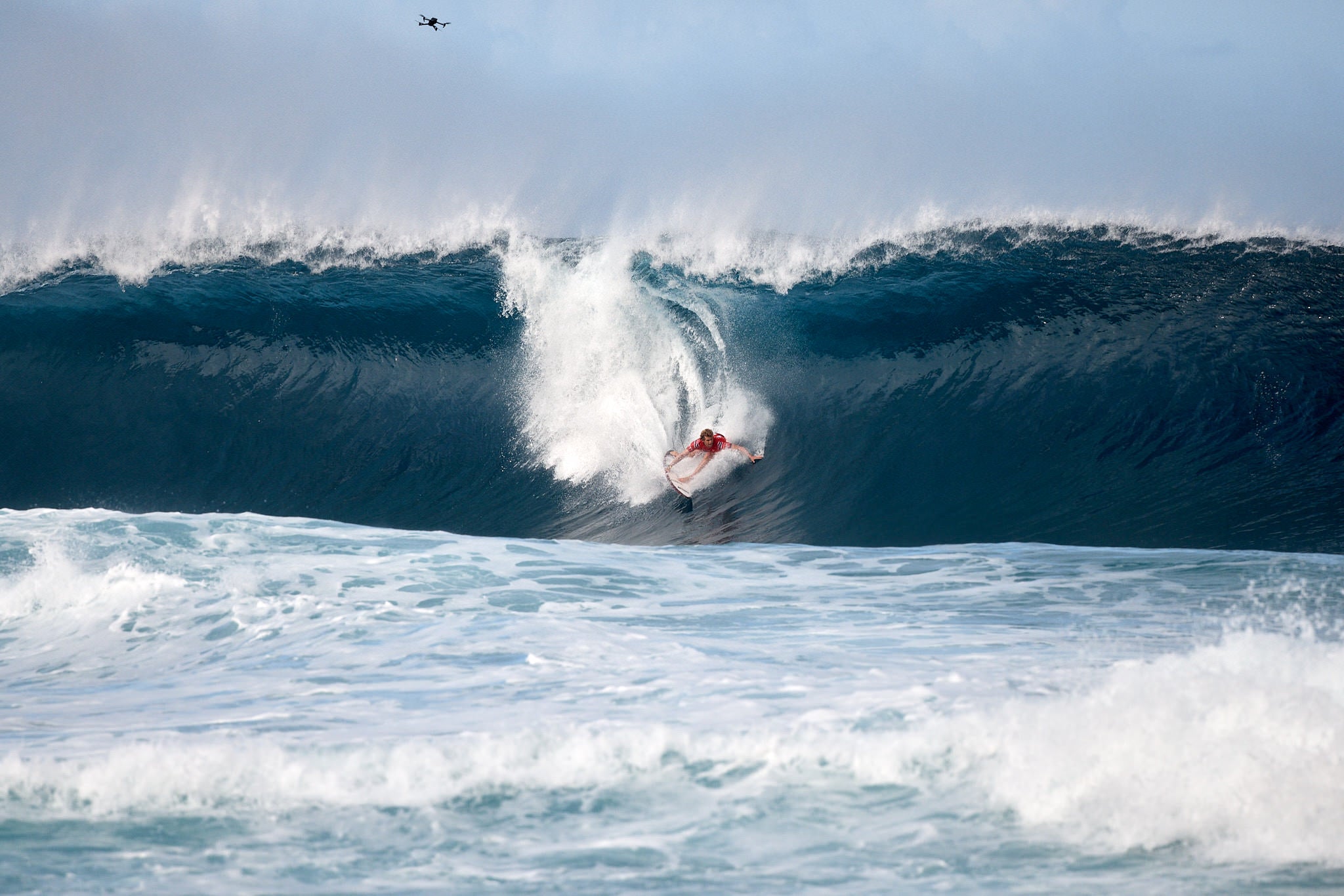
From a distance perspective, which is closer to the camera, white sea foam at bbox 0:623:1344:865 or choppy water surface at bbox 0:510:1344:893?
choppy water surface at bbox 0:510:1344:893

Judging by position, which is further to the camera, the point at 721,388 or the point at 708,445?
the point at 721,388

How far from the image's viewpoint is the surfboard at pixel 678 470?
926cm

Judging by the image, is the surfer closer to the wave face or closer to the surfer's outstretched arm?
the surfer's outstretched arm

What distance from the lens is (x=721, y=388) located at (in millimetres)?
10742

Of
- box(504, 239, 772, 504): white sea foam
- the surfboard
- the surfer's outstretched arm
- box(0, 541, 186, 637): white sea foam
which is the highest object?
box(504, 239, 772, 504): white sea foam

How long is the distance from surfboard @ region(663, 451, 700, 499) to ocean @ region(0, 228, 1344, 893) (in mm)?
142

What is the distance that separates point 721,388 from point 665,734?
6.83 m

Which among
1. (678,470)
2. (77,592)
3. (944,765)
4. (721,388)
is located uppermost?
(721,388)

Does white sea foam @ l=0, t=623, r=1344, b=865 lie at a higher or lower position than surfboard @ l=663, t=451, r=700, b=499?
lower

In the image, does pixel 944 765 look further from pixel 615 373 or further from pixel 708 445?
pixel 615 373

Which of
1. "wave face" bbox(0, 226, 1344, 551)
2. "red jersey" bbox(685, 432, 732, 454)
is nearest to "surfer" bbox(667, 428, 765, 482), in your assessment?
"red jersey" bbox(685, 432, 732, 454)

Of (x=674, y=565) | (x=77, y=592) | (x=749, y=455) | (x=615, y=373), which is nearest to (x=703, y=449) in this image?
(x=749, y=455)

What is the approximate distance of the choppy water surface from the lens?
341 centimetres

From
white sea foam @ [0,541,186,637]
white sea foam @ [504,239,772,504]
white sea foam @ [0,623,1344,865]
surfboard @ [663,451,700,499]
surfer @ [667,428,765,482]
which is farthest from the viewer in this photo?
white sea foam @ [504,239,772,504]
